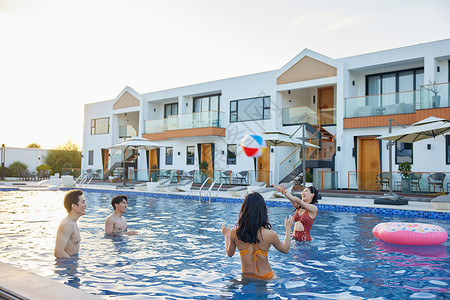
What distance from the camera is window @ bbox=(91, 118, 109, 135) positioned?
104 ft

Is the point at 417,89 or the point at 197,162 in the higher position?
the point at 417,89

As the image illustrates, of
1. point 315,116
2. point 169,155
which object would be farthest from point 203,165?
point 315,116

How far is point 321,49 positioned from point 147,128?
1376 centimetres

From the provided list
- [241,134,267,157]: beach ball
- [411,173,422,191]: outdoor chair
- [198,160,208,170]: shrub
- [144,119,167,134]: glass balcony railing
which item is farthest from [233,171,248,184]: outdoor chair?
[241,134,267,157]: beach ball

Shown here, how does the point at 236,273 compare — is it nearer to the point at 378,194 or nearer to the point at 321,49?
the point at 378,194

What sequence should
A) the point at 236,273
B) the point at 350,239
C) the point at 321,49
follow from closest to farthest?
the point at 236,273 → the point at 350,239 → the point at 321,49

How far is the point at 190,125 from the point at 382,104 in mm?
11842

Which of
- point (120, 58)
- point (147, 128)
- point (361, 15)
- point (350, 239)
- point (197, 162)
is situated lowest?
point (350, 239)

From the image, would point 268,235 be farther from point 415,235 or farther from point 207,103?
point 207,103

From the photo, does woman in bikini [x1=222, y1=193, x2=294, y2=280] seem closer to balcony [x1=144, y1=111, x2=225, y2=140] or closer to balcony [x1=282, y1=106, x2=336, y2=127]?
balcony [x1=282, y1=106, x2=336, y2=127]

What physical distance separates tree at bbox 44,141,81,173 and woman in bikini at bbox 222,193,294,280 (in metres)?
37.4

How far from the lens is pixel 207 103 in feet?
86.2

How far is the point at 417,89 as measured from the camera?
17266mm

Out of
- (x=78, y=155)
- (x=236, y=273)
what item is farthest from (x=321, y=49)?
(x=78, y=155)
